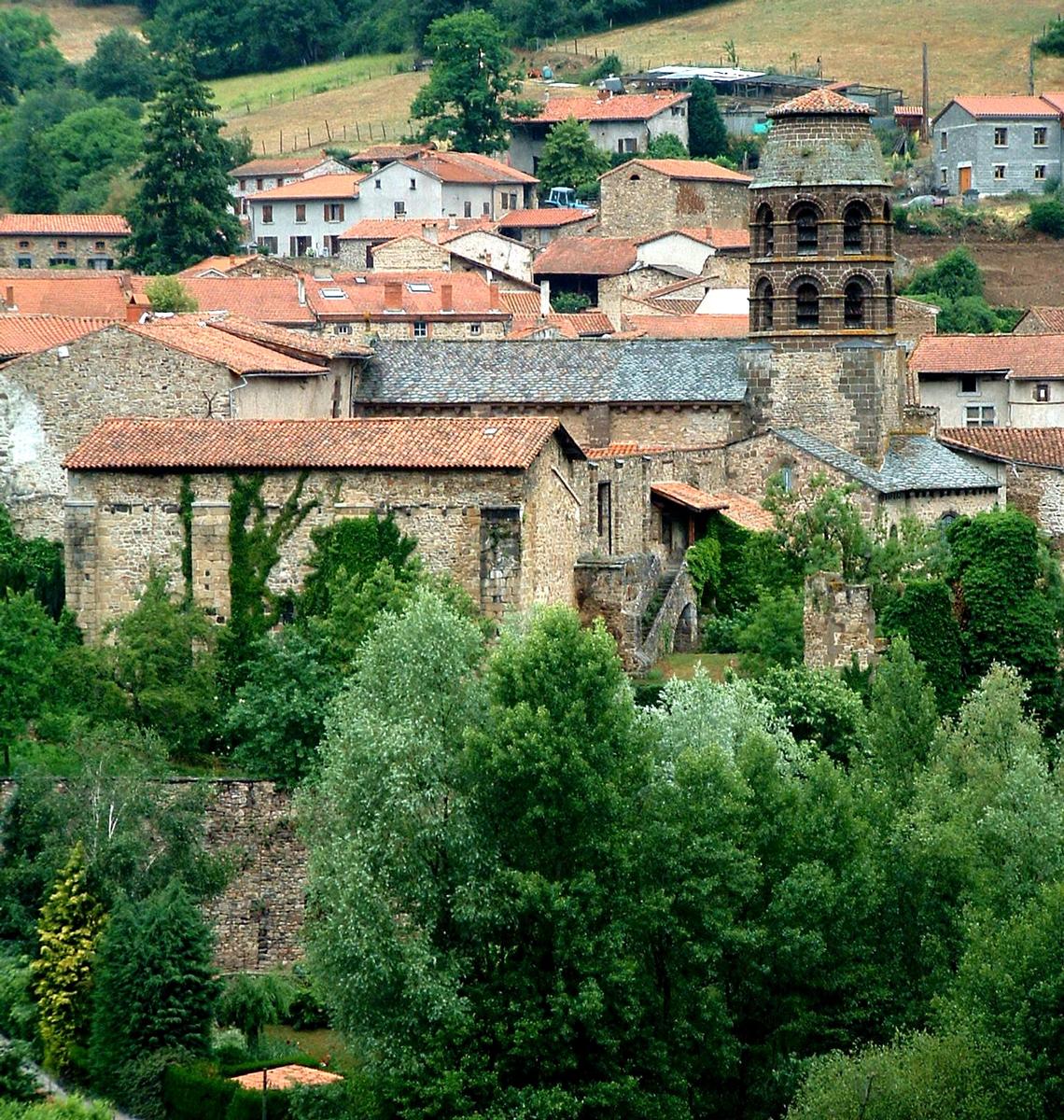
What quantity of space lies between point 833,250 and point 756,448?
466cm

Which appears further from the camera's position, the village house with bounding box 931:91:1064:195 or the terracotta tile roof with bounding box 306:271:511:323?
the village house with bounding box 931:91:1064:195

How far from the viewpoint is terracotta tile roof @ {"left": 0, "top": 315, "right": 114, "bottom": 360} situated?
54562mm

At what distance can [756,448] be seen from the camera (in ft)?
188

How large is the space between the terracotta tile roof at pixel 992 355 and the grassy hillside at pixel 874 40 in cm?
5204

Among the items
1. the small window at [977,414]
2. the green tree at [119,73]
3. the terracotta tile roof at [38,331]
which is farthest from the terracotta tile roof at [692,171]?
the terracotta tile roof at [38,331]

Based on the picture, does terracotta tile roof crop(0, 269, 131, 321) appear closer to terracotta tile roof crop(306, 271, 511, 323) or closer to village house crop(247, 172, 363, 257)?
terracotta tile roof crop(306, 271, 511, 323)

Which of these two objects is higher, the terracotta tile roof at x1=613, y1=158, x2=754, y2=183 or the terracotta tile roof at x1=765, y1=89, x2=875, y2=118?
the terracotta tile roof at x1=765, y1=89, x2=875, y2=118

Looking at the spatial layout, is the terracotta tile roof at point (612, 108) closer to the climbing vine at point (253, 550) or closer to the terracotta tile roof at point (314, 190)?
the terracotta tile roof at point (314, 190)

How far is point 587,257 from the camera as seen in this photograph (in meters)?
98.8

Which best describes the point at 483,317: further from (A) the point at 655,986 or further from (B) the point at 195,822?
(A) the point at 655,986

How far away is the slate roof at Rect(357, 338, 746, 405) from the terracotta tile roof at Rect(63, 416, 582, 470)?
10.1 meters

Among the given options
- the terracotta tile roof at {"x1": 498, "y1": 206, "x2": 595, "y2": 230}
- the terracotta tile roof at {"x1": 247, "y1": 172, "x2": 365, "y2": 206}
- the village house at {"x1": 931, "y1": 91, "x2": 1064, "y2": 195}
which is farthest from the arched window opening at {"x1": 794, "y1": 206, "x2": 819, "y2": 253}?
the village house at {"x1": 931, "y1": 91, "x2": 1064, "y2": 195}

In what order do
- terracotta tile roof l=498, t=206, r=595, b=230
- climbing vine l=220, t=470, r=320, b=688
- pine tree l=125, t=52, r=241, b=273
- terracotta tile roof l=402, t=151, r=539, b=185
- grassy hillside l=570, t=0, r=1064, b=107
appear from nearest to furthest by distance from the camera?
climbing vine l=220, t=470, r=320, b=688
pine tree l=125, t=52, r=241, b=273
terracotta tile roof l=498, t=206, r=595, b=230
terracotta tile roof l=402, t=151, r=539, b=185
grassy hillside l=570, t=0, r=1064, b=107

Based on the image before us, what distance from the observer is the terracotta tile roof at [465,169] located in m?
110
